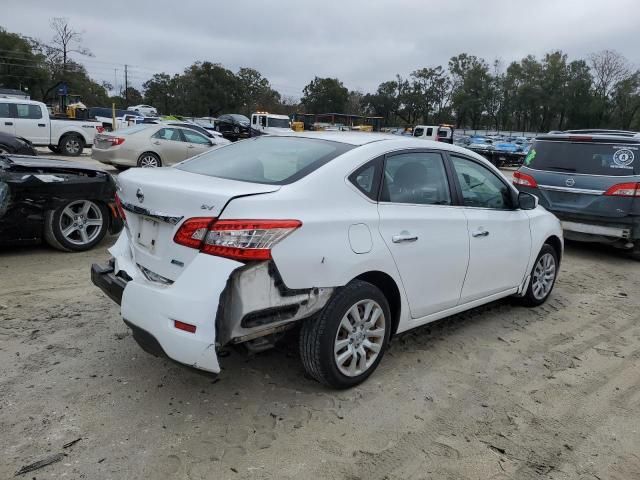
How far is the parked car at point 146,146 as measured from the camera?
1330 cm

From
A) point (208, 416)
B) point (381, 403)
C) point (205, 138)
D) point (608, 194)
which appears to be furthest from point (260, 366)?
point (205, 138)

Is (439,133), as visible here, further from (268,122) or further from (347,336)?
(347,336)

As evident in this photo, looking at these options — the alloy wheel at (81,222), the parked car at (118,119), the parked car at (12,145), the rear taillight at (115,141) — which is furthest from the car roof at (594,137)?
the parked car at (118,119)

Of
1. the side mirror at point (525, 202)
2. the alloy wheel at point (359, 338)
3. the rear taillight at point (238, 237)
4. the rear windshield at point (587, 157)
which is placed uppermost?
the rear windshield at point (587, 157)

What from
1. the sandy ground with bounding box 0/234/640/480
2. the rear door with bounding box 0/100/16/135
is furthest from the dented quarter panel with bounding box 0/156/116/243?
the rear door with bounding box 0/100/16/135

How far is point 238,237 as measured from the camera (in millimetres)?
2654

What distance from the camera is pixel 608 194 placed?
7.06 m

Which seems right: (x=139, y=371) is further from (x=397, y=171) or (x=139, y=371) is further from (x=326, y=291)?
(x=397, y=171)

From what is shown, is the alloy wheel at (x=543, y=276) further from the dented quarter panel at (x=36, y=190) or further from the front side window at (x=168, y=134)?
the front side window at (x=168, y=134)

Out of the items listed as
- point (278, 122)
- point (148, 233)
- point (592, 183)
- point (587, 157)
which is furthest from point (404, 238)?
point (278, 122)

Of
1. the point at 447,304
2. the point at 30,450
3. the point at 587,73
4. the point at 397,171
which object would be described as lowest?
the point at 30,450

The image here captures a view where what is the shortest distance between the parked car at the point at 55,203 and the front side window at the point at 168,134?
25.6 ft

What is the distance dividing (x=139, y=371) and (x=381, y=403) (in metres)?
1.60

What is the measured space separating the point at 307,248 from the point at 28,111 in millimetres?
16866
